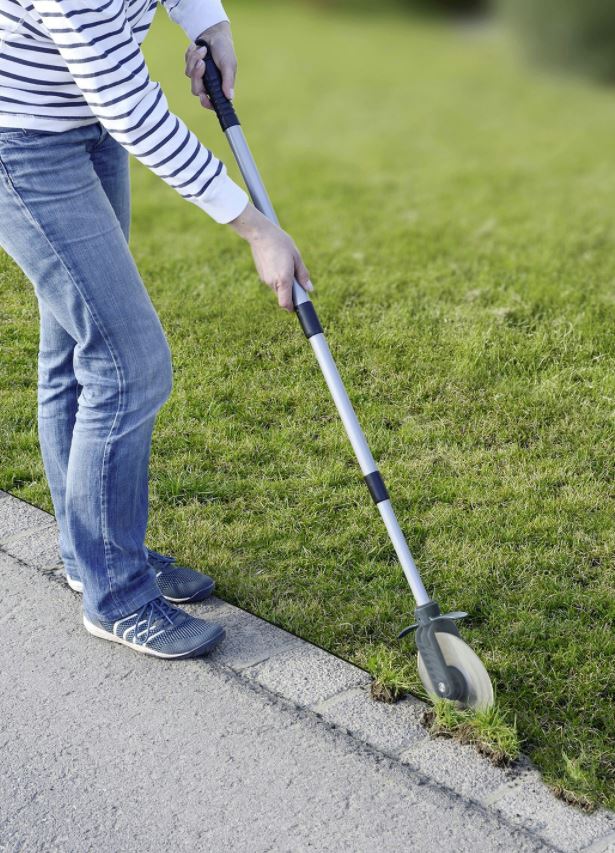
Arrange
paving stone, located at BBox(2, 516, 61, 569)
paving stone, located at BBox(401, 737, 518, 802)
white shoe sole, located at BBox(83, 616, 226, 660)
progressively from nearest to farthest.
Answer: paving stone, located at BBox(401, 737, 518, 802)
white shoe sole, located at BBox(83, 616, 226, 660)
paving stone, located at BBox(2, 516, 61, 569)

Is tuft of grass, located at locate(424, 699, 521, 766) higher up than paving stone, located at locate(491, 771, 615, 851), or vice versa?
tuft of grass, located at locate(424, 699, 521, 766)

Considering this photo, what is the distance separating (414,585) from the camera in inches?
121

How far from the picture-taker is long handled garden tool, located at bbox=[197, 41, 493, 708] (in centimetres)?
292

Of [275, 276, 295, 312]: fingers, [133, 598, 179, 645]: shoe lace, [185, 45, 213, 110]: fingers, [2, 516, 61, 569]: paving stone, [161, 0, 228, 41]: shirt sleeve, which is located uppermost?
[161, 0, 228, 41]: shirt sleeve

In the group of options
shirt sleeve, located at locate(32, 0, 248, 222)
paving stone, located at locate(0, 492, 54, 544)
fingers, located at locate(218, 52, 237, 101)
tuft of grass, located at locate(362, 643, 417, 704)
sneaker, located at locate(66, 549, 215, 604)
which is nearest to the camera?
shirt sleeve, located at locate(32, 0, 248, 222)

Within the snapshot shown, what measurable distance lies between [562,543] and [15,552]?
1.64m

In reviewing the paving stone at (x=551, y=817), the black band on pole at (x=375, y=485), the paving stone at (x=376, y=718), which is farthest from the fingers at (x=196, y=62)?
the paving stone at (x=551, y=817)

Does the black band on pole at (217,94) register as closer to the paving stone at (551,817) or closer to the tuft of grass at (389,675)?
the tuft of grass at (389,675)

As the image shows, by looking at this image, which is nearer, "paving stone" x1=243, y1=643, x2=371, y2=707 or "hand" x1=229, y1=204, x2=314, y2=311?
"hand" x1=229, y1=204, x2=314, y2=311

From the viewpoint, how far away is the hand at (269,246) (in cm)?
285

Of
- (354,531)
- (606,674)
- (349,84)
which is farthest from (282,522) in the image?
(349,84)

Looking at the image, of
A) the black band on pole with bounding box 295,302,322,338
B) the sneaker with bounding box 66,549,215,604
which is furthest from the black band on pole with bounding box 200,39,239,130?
the sneaker with bounding box 66,549,215,604

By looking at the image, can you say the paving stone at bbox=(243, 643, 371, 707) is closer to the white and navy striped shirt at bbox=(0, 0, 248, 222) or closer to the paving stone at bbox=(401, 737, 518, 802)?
the paving stone at bbox=(401, 737, 518, 802)

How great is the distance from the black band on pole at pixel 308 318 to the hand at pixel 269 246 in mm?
149
